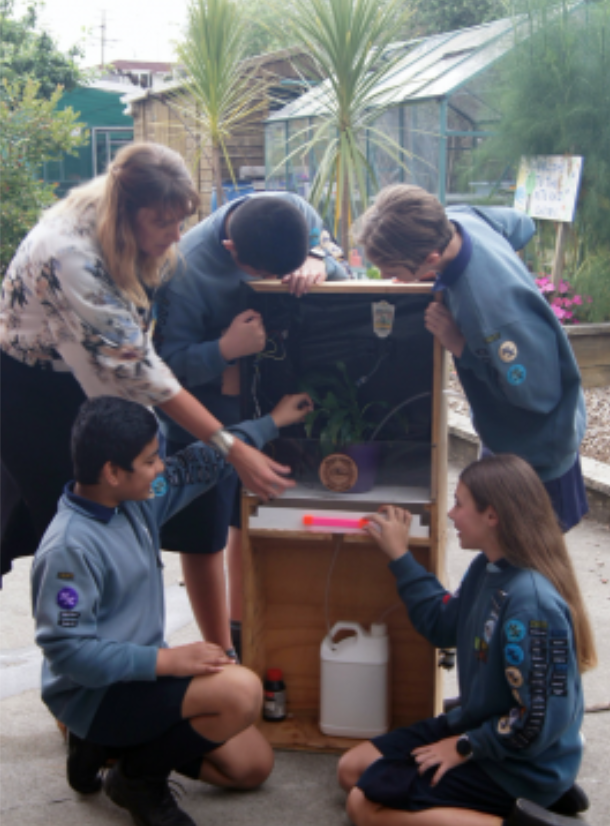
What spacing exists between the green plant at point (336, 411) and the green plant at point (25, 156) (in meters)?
4.64

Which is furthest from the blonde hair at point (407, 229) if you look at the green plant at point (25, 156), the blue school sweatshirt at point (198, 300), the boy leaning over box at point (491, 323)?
the green plant at point (25, 156)

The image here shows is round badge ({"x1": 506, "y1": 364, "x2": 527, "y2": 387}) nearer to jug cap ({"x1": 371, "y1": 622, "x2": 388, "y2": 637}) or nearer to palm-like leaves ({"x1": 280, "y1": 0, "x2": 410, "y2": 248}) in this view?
jug cap ({"x1": 371, "y1": 622, "x2": 388, "y2": 637})

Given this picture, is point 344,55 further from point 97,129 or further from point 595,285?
point 97,129

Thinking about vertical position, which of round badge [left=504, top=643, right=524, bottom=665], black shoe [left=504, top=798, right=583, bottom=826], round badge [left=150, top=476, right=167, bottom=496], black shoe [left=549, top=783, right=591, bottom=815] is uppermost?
round badge [left=150, top=476, right=167, bottom=496]

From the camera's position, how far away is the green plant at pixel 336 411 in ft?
8.46

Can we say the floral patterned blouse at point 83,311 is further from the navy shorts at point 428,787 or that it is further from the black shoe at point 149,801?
the navy shorts at point 428,787

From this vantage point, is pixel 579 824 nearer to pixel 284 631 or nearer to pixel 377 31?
pixel 284 631

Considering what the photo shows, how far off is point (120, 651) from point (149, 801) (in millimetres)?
407

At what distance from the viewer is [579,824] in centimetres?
197

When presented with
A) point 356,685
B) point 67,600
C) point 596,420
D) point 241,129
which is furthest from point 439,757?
point 241,129

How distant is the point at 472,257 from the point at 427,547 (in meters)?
0.84

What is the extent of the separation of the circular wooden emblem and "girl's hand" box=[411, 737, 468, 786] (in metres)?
0.72

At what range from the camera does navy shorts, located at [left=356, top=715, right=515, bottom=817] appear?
6.81 feet

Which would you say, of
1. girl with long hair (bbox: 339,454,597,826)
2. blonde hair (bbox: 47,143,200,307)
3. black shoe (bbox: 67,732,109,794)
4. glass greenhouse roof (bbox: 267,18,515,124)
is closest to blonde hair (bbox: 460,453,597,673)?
girl with long hair (bbox: 339,454,597,826)
